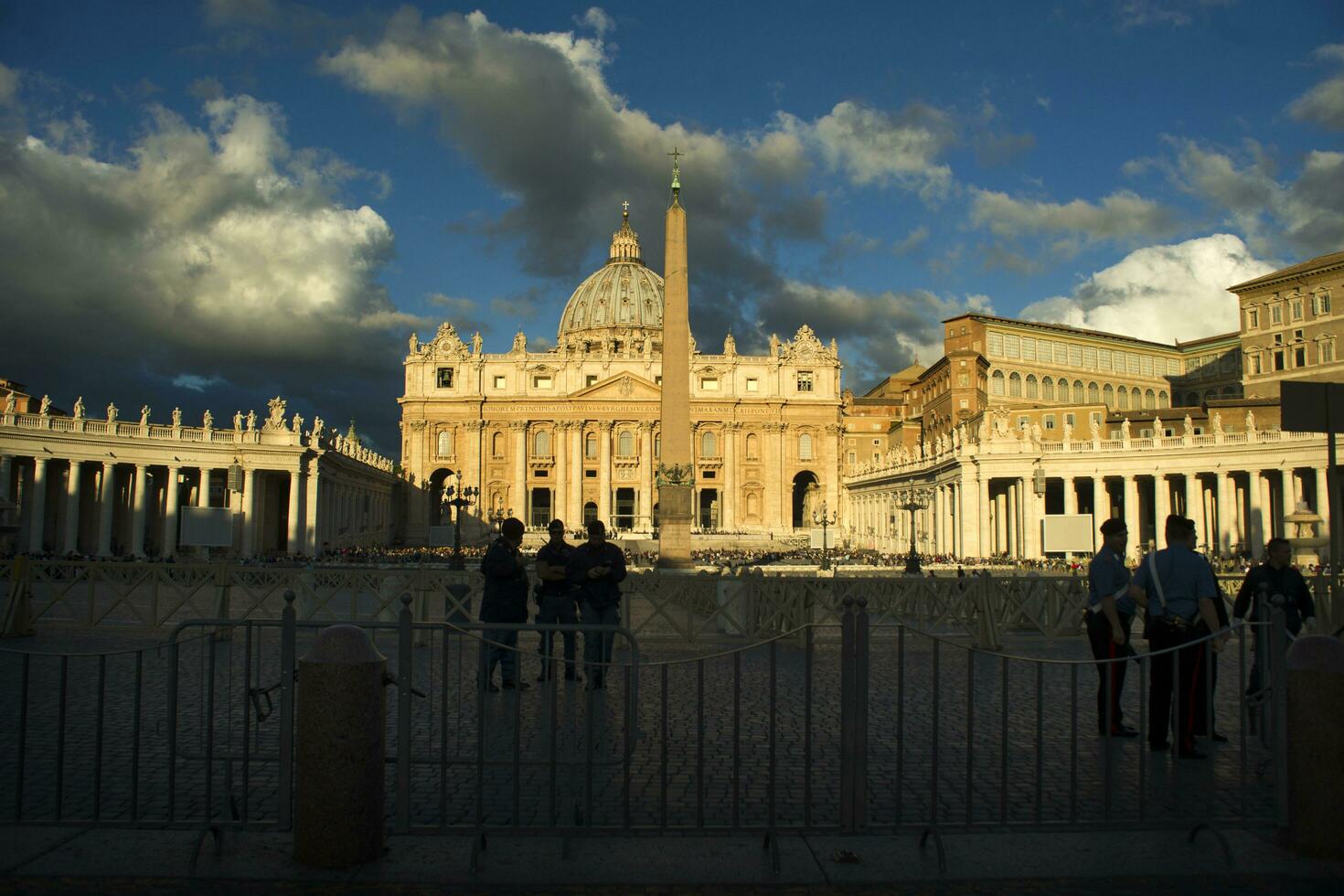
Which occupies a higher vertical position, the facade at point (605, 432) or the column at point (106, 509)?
the facade at point (605, 432)

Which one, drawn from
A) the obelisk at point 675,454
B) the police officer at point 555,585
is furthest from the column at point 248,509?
the police officer at point 555,585

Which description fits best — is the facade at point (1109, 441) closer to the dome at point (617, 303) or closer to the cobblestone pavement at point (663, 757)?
the cobblestone pavement at point (663, 757)

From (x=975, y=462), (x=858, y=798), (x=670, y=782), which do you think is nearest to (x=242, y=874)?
(x=670, y=782)

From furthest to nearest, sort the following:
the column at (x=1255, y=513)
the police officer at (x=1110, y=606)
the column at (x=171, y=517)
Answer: the column at (x=171, y=517) → the column at (x=1255, y=513) → the police officer at (x=1110, y=606)

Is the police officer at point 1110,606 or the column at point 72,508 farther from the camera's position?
the column at point 72,508

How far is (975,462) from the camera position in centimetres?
4847

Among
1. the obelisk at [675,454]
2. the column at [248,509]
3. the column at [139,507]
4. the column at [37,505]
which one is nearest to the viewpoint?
the obelisk at [675,454]

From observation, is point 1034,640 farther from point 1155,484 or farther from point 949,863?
point 1155,484

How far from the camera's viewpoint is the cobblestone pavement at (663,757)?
214 inches

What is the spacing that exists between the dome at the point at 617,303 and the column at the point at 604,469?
30818 millimetres

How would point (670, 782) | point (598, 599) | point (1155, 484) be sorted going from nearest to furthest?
1. point (670, 782)
2. point (598, 599)
3. point (1155, 484)

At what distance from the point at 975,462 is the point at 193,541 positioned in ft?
Result: 119

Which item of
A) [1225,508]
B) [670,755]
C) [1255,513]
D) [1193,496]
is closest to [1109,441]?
[1193,496]

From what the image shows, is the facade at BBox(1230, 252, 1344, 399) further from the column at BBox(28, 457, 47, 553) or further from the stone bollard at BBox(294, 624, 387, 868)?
the column at BBox(28, 457, 47, 553)
